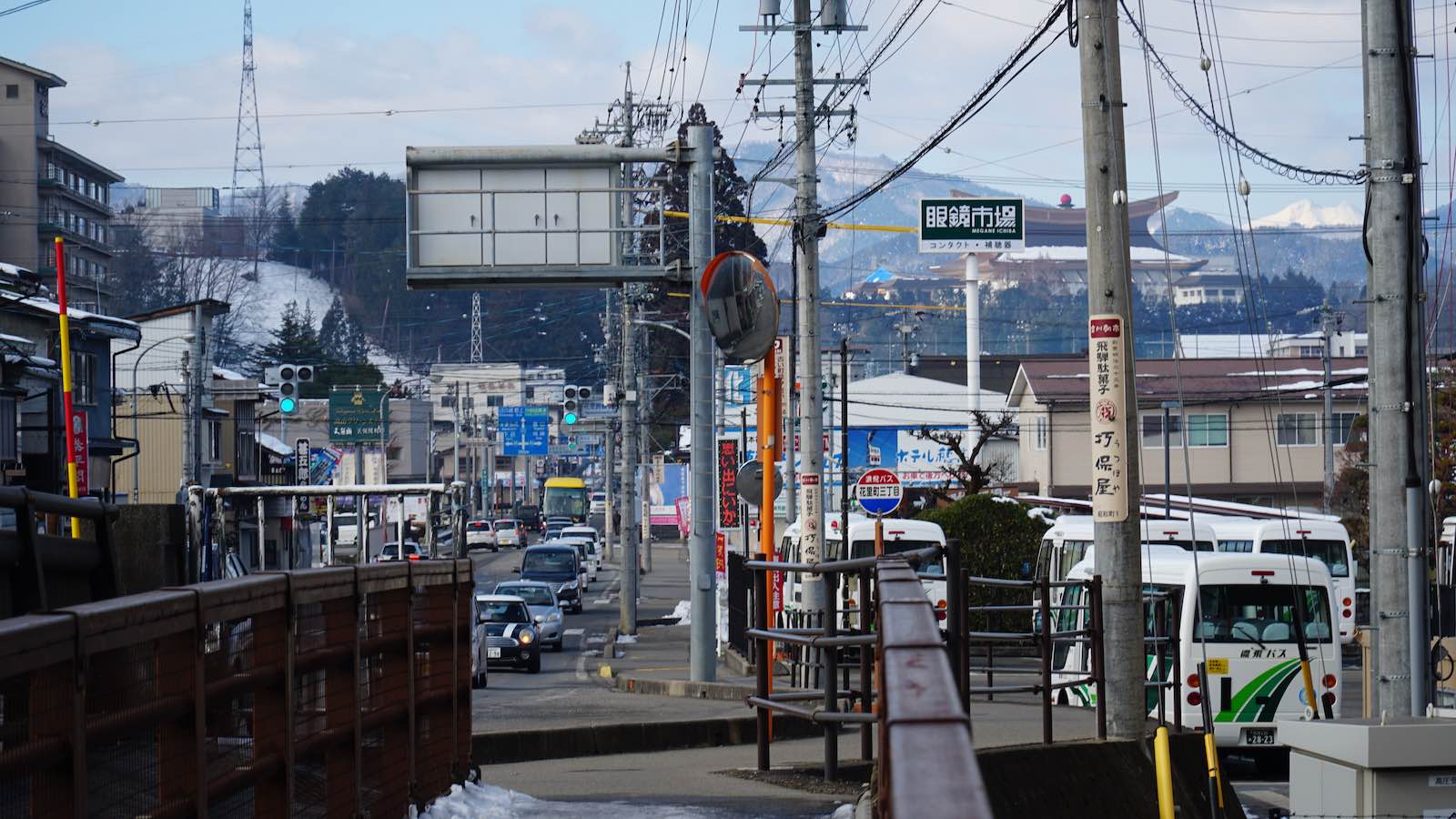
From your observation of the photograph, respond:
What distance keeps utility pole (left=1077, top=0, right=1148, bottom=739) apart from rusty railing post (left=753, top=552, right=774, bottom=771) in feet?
8.34

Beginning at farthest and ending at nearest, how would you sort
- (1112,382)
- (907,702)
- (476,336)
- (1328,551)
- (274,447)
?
1. (476,336)
2. (274,447)
3. (1328,551)
4. (1112,382)
5. (907,702)

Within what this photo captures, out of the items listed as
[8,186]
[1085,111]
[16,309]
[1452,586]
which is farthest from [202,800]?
[8,186]

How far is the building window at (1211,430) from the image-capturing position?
58.2 meters

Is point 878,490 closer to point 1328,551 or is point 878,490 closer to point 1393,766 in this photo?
point 1328,551

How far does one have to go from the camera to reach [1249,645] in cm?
1778

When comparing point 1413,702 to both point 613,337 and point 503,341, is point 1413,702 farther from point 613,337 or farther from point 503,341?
A: point 503,341

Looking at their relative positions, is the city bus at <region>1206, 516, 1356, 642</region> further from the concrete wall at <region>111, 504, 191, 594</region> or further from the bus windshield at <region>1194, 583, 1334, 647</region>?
the concrete wall at <region>111, 504, 191, 594</region>

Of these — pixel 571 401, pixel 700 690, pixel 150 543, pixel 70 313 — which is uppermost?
pixel 70 313

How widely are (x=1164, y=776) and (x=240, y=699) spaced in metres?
6.68

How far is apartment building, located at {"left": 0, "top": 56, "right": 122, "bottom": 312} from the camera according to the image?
2790 inches

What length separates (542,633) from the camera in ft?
120

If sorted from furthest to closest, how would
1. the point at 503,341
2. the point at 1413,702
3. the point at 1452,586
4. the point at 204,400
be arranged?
1. the point at 503,341
2. the point at 204,400
3. the point at 1452,586
4. the point at 1413,702

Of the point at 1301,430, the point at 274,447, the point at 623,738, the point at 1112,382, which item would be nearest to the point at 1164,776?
the point at 1112,382

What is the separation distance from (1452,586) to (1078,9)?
18.8 metres
